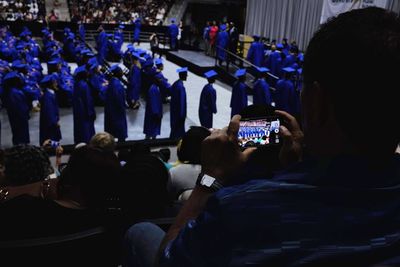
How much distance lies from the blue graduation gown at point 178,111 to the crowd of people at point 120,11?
14.8m

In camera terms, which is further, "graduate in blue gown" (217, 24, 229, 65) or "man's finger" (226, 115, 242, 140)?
"graduate in blue gown" (217, 24, 229, 65)

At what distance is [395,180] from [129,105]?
922 cm

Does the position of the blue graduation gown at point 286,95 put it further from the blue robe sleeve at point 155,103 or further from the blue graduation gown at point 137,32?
the blue graduation gown at point 137,32

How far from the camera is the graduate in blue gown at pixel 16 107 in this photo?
20.9ft

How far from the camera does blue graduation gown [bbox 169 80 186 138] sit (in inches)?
296

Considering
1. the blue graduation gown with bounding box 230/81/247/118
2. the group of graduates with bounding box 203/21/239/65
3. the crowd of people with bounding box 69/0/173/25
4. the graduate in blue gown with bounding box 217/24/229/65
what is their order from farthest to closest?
1. the crowd of people with bounding box 69/0/173/25
2. the graduate in blue gown with bounding box 217/24/229/65
3. the group of graduates with bounding box 203/21/239/65
4. the blue graduation gown with bounding box 230/81/247/118

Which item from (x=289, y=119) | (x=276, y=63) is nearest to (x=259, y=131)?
(x=289, y=119)

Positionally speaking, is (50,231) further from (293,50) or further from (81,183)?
(293,50)

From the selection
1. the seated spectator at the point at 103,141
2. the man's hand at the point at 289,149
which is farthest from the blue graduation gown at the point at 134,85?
the man's hand at the point at 289,149

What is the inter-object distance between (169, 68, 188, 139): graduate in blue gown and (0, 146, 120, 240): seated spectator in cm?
570

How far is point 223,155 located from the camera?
0.87m

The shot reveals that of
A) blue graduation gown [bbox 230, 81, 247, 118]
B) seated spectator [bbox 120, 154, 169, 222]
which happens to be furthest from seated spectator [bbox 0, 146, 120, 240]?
blue graduation gown [bbox 230, 81, 247, 118]

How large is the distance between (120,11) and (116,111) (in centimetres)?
1715

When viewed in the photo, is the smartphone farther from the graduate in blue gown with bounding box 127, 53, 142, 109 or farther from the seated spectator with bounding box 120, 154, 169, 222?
the graduate in blue gown with bounding box 127, 53, 142, 109
